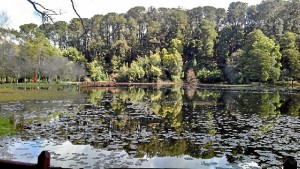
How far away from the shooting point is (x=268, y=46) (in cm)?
6425

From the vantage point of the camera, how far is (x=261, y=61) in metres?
62.3

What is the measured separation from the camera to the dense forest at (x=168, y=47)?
62.7 m

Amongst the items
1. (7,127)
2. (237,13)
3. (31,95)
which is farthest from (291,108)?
(237,13)

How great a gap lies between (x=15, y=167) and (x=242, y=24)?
9684 cm

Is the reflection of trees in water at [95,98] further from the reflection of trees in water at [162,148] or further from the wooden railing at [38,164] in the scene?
the wooden railing at [38,164]

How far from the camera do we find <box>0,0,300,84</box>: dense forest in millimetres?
62656

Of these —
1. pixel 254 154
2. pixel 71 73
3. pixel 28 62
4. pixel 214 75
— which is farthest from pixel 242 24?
pixel 254 154

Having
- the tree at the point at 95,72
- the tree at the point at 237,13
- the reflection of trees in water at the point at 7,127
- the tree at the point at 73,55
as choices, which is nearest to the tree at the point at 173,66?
the tree at the point at 95,72

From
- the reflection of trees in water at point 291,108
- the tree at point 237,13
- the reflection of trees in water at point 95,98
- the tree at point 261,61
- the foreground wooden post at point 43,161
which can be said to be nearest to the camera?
the foreground wooden post at point 43,161

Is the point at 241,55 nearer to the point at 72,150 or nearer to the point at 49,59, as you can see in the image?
the point at 49,59

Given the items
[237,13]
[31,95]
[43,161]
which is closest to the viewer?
[43,161]

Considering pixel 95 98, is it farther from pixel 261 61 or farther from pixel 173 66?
pixel 173 66

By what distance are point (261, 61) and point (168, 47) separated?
32.3 metres

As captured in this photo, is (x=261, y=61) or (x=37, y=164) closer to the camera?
(x=37, y=164)
